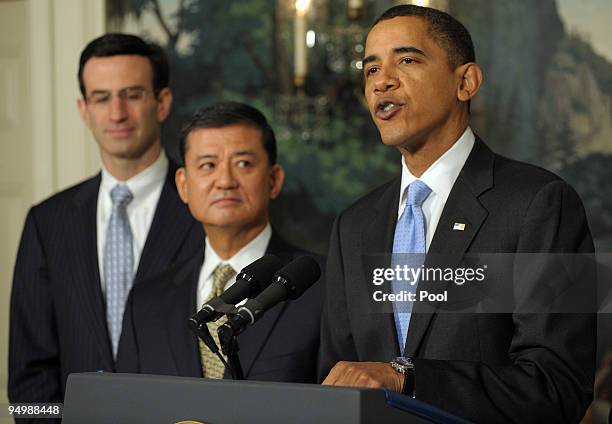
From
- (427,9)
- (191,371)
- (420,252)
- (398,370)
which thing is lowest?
(191,371)

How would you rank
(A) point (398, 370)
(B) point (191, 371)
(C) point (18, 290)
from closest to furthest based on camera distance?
(A) point (398, 370)
(B) point (191, 371)
(C) point (18, 290)

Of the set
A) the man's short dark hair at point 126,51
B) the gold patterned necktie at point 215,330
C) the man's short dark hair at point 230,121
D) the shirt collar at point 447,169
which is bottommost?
the gold patterned necktie at point 215,330

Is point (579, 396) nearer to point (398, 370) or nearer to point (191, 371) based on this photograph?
point (398, 370)

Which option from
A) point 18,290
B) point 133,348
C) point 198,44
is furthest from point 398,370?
point 198,44

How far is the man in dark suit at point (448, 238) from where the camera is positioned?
76.2 inches

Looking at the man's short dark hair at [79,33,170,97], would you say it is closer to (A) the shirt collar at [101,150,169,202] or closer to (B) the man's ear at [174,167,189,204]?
(A) the shirt collar at [101,150,169,202]

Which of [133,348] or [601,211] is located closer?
[133,348]

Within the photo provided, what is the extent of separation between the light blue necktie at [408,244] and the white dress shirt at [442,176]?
0.01 metres

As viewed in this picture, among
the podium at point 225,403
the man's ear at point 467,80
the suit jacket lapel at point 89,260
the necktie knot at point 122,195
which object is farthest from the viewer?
the necktie knot at point 122,195

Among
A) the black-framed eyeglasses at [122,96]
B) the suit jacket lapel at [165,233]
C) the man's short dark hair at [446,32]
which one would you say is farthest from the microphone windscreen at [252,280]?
the black-framed eyeglasses at [122,96]

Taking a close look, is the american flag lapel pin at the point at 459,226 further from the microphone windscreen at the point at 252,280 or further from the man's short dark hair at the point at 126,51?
the man's short dark hair at the point at 126,51

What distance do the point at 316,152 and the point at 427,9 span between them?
2.76m

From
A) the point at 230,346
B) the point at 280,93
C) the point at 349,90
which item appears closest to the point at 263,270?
the point at 230,346

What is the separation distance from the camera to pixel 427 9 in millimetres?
2242
